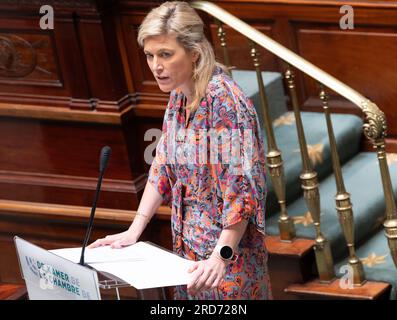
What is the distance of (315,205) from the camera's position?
5266 millimetres

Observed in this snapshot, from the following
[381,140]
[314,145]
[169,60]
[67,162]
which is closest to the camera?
[169,60]

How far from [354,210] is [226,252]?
172cm

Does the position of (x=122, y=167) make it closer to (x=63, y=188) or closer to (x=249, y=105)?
(x=63, y=188)

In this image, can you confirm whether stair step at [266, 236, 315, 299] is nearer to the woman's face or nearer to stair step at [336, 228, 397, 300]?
stair step at [336, 228, 397, 300]

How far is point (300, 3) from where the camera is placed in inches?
254

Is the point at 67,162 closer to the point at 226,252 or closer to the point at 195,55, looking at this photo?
the point at 195,55

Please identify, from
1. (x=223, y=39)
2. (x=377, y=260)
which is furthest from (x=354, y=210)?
(x=223, y=39)

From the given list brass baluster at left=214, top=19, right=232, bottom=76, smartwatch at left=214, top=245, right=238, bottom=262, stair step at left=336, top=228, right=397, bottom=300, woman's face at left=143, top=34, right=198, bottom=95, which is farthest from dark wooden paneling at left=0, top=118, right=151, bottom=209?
smartwatch at left=214, top=245, right=238, bottom=262

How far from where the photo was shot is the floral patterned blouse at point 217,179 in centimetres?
406

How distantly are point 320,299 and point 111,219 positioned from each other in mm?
962

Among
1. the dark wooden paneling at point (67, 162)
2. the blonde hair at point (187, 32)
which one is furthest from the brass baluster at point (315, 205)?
the blonde hair at point (187, 32)

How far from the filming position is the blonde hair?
4.04 m

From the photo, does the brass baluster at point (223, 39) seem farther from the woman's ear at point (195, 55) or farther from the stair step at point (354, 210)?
the woman's ear at point (195, 55)

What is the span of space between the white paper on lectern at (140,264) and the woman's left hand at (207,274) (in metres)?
0.03
